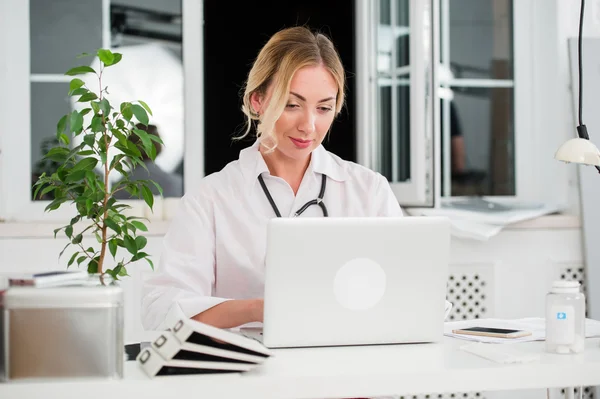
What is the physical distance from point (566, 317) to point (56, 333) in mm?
907

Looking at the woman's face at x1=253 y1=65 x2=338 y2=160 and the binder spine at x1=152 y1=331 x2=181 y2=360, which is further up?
the woman's face at x1=253 y1=65 x2=338 y2=160

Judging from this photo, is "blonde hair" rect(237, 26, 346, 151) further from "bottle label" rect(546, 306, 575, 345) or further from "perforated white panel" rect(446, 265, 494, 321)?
"perforated white panel" rect(446, 265, 494, 321)

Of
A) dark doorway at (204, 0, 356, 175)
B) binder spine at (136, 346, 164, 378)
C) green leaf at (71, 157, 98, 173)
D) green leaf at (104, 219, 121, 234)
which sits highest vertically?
dark doorway at (204, 0, 356, 175)

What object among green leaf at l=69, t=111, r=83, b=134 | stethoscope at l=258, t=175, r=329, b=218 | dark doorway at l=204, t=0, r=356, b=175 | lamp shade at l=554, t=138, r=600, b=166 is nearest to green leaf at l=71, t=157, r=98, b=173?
green leaf at l=69, t=111, r=83, b=134

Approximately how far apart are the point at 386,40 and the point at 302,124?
61.0 inches

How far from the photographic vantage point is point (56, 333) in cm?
114

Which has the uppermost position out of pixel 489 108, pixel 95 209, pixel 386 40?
pixel 386 40

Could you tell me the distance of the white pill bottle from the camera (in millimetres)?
1428

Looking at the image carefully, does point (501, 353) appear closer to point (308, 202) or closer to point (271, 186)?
point (308, 202)

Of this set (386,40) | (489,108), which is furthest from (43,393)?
(489,108)

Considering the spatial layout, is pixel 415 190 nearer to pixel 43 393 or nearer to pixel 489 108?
pixel 489 108

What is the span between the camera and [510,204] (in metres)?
3.39

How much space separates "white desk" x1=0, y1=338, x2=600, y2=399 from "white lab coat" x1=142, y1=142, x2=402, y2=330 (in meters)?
0.52

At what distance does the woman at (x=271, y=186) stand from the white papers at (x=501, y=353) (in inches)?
25.7
